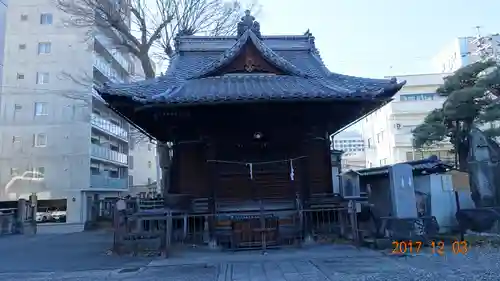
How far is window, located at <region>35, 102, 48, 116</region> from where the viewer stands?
33062 millimetres

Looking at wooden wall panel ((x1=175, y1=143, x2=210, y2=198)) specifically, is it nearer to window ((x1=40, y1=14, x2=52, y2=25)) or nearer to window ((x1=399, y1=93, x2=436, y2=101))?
window ((x1=40, y1=14, x2=52, y2=25))

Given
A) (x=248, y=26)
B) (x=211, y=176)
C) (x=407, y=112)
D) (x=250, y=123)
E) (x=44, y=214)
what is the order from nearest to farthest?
(x=250, y=123) < (x=211, y=176) < (x=248, y=26) < (x=44, y=214) < (x=407, y=112)

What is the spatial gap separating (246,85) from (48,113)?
27.3 meters

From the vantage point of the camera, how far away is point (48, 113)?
109ft

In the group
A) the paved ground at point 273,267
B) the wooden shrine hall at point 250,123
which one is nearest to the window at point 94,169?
the wooden shrine hall at point 250,123

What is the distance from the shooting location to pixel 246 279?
23.7 feet

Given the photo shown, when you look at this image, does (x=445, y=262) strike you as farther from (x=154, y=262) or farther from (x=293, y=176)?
(x=154, y=262)

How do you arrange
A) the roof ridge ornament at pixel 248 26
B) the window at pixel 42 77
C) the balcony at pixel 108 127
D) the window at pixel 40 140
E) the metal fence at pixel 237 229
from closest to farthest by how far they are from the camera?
1. the metal fence at pixel 237 229
2. the roof ridge ornament at pixel 248 26
3. the window at pixel 40 140
4. the window at pixel 42 77
5. the balcony at pixel 108 127

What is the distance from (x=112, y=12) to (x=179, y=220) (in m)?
14.3

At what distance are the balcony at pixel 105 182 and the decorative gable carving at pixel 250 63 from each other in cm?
2535

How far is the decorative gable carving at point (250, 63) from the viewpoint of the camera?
508 inches

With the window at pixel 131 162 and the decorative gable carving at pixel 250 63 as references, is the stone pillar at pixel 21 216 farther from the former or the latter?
the window at pixel 131 162

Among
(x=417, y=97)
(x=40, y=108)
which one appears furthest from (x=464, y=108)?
(x=40, y=108)
